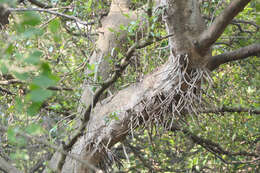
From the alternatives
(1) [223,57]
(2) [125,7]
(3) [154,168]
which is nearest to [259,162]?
(3) [154,168]

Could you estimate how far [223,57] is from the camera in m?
2.73

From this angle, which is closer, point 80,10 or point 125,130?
point 125,130

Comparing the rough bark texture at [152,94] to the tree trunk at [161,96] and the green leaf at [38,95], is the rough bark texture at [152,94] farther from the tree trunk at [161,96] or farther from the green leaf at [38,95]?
the green leaf at [38,95]

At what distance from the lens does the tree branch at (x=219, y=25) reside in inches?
85.7

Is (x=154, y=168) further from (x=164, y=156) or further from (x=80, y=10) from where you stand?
(x=80, y=10)

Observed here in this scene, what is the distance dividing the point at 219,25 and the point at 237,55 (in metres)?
0.46

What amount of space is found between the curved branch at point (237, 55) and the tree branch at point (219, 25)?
0.18m

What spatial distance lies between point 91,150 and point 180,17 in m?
1.55

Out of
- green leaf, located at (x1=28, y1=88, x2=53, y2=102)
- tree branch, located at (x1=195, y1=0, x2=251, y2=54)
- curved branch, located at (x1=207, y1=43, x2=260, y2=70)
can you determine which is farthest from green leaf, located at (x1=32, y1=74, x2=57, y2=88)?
curved branch, located at (x1=207, y1=43, x2=260, y2=70)

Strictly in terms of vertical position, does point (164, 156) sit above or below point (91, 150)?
below

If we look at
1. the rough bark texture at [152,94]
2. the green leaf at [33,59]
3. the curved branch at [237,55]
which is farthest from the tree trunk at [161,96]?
the green leaf at [33,59]

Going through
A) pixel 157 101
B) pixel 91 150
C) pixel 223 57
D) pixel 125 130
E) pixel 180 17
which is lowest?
pixel 91 150

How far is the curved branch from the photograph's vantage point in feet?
8.49

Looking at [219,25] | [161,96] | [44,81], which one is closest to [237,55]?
[219,25]
